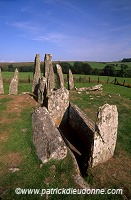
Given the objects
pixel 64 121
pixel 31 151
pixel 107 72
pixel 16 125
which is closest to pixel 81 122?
pixel 64 121

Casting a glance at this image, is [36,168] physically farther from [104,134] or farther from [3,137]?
[3,137]

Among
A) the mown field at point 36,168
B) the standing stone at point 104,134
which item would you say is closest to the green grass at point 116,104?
the mown field at point 36,168

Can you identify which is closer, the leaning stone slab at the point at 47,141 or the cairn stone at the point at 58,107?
the leaning stone slab at the point at 47,141

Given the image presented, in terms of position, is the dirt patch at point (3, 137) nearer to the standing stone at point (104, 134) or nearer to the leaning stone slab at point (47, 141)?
the leaning stone slab at point (47, 141)

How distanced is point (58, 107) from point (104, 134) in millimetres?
4740

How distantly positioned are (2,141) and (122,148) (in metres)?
6.73

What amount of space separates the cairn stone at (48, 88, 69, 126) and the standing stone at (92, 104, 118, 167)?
4281 mm

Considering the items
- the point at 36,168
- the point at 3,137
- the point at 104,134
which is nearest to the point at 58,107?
the point at 3,137

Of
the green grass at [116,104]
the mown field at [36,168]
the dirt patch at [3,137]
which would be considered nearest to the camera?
the mown field at [36,168]

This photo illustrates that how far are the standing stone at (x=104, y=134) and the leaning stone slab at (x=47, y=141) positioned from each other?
149cm

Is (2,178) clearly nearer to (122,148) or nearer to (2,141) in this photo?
(2,141)

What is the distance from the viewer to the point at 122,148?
1195 centimetres

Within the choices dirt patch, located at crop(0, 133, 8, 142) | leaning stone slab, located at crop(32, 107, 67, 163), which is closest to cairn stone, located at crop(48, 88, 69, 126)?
leaning stone slab, located at crop(32, 107, 67, 163)

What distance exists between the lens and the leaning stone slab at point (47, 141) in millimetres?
9555
